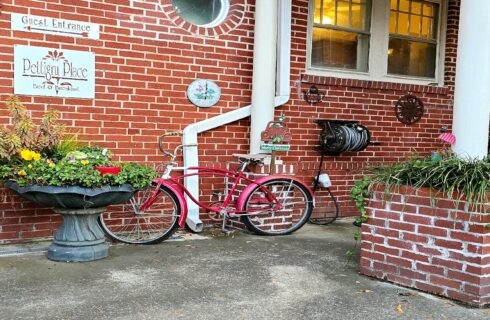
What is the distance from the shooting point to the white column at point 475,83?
4504mm

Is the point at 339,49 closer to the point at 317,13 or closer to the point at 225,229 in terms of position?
the point at 317,13

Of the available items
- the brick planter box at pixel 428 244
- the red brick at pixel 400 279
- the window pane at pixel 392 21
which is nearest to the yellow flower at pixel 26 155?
the brick planter box at pixel 428 244

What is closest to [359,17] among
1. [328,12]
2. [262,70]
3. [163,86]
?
[328,12]

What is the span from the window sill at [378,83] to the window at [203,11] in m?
1.23

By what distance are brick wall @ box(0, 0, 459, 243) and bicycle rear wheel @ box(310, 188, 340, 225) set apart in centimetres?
15

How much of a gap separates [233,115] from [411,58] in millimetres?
3001

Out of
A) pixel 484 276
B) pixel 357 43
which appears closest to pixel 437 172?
pixel 484 276

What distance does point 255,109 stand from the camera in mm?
6207

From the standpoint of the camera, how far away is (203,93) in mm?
6109

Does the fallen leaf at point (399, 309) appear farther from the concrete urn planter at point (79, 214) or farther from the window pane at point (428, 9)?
the window pane at point (428, 9)

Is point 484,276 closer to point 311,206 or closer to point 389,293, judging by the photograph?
point 389,293

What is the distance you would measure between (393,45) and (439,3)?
1.00 m

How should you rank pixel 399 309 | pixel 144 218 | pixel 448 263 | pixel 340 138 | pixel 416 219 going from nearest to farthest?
pixel 399 309 < pixel 448 263 < pixel 416 219 < pixel 144 218 < pixel 340 138

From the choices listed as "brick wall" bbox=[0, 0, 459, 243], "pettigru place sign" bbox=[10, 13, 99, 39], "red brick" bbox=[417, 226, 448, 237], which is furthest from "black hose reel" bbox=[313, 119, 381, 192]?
"pettigru place sign" bbox=[10, 13, 99, 39]
